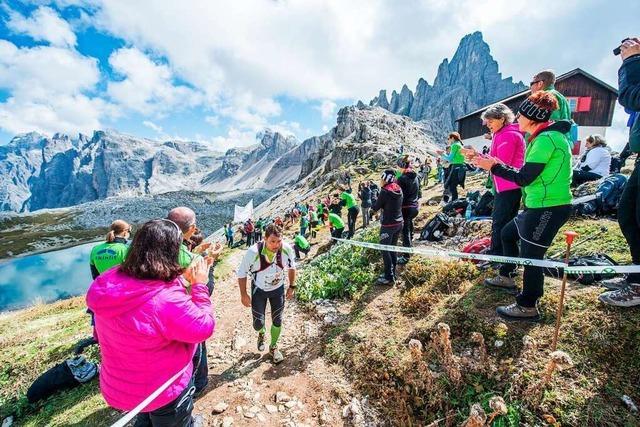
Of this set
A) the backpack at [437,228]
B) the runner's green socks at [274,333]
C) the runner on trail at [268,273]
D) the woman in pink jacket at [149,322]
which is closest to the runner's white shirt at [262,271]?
the runner on trail at [268,273]

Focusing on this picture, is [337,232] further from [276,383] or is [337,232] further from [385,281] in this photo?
[276,383]

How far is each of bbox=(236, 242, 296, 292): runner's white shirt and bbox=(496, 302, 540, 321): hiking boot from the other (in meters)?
3.30

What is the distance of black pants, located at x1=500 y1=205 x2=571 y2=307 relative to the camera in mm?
3695

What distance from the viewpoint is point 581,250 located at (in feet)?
18.7

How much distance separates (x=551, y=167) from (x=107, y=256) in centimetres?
667

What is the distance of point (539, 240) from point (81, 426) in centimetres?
716

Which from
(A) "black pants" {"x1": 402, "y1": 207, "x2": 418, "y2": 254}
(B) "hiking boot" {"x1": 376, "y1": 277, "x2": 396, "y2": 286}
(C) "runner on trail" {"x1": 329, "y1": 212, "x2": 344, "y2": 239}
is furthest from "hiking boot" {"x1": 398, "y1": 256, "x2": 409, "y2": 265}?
(C) "runner on trail" {"x1": 329, "y1": 212, "x2": 344, "y2": 239}

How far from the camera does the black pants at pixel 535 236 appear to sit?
3.70m

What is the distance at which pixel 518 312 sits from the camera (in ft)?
13.7

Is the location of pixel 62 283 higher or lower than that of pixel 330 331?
lower

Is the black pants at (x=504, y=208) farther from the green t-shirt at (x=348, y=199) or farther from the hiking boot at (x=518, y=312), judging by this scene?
the green t-shirt at (x=348, y=199)

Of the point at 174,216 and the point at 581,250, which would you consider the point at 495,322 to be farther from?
the point at 174,216

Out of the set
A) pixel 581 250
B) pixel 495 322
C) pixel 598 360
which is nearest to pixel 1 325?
pixel 495 322

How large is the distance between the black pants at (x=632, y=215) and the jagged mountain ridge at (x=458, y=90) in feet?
475
